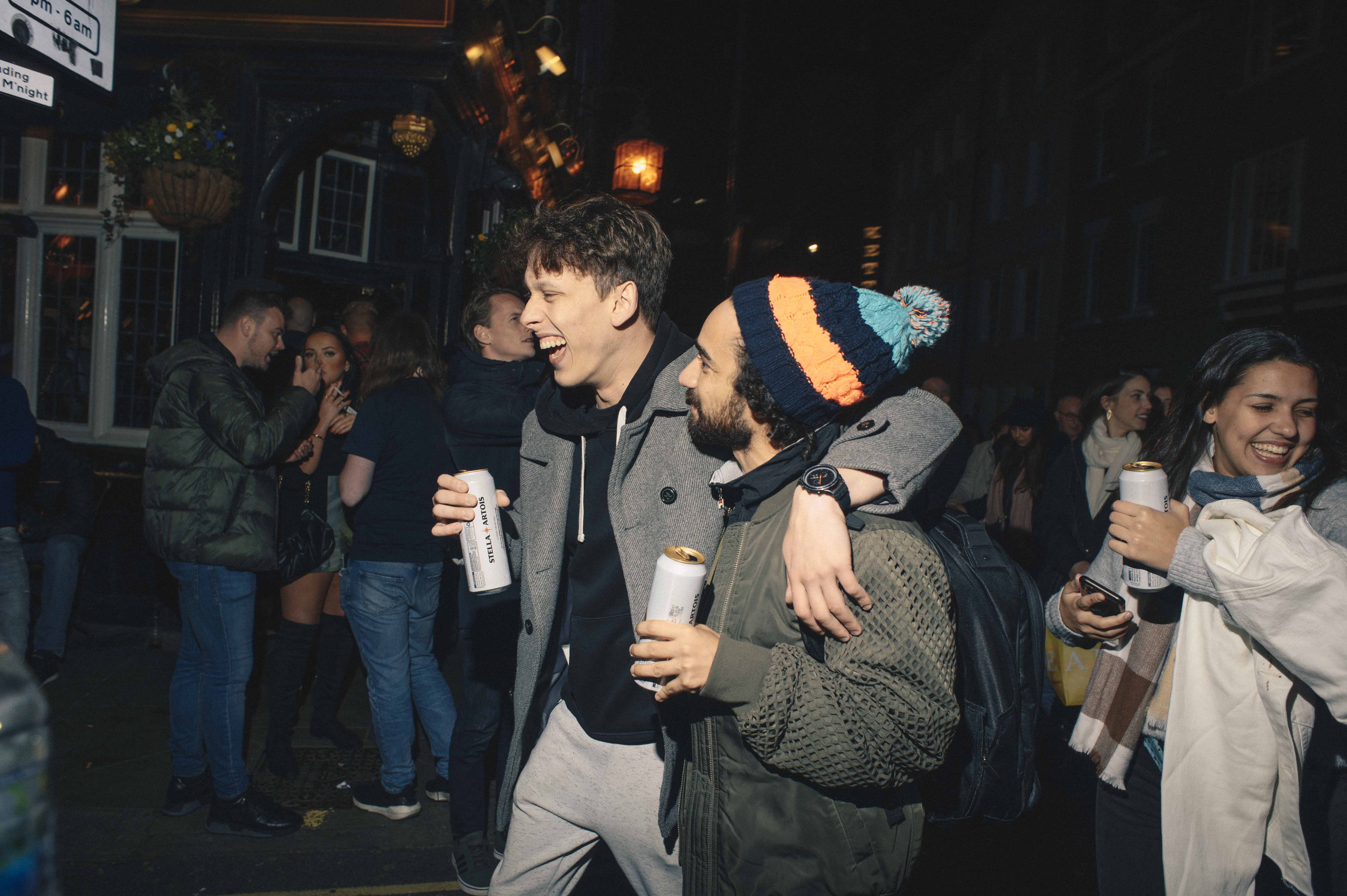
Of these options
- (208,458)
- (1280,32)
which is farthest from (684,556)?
(1280,32)

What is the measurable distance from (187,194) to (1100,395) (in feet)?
20.8

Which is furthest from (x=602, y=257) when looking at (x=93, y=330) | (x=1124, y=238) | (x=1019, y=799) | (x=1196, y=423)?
(x=1124, y=238)

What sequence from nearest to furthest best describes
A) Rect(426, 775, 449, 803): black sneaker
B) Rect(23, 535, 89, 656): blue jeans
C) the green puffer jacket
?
1. the green puffer jacket
2. Rect(426, 775, 449, 803): black sneaker
3. Rect(23, 535, 89, 656): blue jeans

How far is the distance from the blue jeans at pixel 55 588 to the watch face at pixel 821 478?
5593 millimetres

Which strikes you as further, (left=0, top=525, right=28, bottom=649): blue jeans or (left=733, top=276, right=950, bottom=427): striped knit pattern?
(left=0, top=525, right=28, bottom=649): blue jeans

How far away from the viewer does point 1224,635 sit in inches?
79.3

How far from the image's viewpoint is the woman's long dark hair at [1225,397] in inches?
85.0

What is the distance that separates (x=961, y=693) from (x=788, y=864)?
523 mm

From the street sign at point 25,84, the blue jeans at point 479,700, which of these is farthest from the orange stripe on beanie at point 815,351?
the street sign at point 25,84

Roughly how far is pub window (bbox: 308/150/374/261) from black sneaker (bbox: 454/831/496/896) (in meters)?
5.17

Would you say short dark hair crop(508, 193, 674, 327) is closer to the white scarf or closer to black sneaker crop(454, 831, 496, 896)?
black sneaker crop(454, 831, 496, 896)

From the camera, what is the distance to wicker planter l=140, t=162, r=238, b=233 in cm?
513

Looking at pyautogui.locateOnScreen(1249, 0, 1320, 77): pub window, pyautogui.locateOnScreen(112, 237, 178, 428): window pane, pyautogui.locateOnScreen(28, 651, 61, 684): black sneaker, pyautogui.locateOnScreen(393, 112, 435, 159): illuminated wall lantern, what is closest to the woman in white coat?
pyautogui.locateOnScreen(393, 112, 435, 159): illuminated wall lantern

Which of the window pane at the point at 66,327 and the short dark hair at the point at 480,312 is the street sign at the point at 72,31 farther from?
the window pane at the point at 66,327
